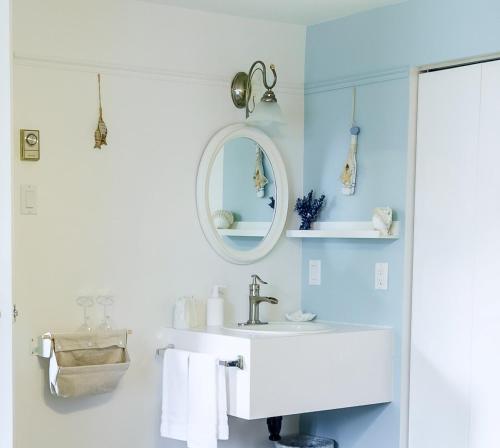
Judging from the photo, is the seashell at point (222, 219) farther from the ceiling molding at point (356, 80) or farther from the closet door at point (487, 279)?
the closet door at point (487, 279)

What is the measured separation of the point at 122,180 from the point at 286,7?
41.6 inches

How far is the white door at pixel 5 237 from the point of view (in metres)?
2.40

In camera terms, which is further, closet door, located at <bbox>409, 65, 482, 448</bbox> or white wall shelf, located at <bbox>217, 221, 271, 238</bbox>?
white wall shelf, located at <bbox>217, 221, 271, 238</bbox>

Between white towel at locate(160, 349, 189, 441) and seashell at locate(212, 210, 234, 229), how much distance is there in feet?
2.08

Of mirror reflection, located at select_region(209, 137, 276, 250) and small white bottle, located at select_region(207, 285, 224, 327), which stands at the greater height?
mirror reflection, located at select_region(209, 137, 276, 250)

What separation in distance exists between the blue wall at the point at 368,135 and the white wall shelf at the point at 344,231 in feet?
0.11

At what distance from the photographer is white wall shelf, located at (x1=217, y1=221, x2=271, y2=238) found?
13.0 ft

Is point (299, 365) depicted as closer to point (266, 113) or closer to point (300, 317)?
point (300, 317)

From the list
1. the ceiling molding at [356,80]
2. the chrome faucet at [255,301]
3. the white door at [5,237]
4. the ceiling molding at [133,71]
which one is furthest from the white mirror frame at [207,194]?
the white door at [5,237]

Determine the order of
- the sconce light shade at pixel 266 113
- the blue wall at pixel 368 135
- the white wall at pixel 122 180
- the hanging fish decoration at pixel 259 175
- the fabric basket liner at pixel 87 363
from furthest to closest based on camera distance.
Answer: the hanging fish decoration at pixel 259 175, the sconce light shade at pixel 266 113, the blue wall at pixel 368 135, the white wall at pixel 122 180, the fabric basket liner at pixel 87 363


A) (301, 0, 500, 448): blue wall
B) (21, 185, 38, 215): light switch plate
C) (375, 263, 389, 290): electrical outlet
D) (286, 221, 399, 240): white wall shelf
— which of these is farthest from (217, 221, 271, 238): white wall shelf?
(21, 185, 38, 215): light switch plate

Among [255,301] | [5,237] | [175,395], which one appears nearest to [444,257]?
[255,301]

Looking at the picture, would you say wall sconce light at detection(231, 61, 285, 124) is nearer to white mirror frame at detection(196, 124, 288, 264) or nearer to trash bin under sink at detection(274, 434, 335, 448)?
white mirror frame at detection(196, 124, 288, 264)

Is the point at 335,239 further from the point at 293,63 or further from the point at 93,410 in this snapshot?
the point at 93,410
